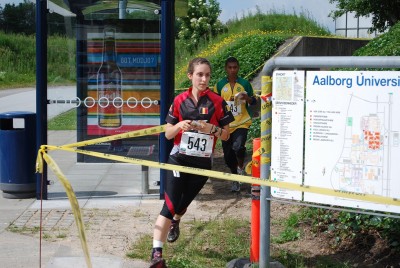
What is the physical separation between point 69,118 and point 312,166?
18.9ft

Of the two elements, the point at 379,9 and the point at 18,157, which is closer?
the point at 18,157

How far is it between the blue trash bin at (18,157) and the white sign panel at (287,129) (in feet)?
13.6

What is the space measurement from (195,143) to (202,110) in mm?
288

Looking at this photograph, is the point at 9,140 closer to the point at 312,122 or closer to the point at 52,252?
the point at 52,252

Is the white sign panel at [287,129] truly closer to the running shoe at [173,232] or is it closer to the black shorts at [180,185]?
the black shorts at [180,185]

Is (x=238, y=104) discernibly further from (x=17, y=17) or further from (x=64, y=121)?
(x=17, y=17)

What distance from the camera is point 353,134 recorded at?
205 inches

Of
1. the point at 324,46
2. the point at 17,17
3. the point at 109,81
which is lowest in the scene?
the point at 109,81

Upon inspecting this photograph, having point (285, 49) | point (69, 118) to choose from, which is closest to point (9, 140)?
point (69, 118)

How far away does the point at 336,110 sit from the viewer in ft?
17.2

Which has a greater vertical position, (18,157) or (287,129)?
(287,129)

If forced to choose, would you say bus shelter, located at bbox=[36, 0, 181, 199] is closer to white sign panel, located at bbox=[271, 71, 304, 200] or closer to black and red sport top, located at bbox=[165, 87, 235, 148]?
black and red sport top, located at bbox=[165, 87, 235, 148]

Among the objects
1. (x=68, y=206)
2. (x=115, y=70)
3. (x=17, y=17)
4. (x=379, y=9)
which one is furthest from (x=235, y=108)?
(x=17, y=17)

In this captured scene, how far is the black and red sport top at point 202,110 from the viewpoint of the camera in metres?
6.00
